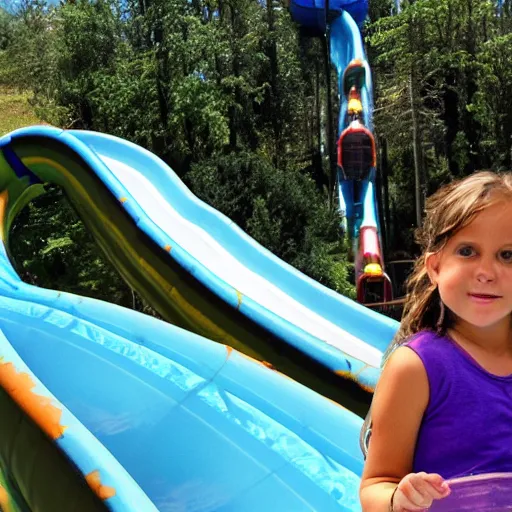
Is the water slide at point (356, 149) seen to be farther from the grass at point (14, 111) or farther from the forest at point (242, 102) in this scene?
the grass at point (14, 111)

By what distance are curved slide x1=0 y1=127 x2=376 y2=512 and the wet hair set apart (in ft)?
3.97

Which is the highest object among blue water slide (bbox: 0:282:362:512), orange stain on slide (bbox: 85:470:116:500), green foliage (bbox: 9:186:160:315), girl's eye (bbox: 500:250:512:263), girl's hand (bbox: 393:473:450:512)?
girl's eye (bbox: 500:250:512:263)

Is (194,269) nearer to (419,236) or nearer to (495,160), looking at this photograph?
(419,236)

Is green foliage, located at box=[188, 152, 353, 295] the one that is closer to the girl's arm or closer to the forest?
the forest

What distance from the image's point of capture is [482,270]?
3.30ft

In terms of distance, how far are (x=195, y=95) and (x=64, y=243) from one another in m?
4.89

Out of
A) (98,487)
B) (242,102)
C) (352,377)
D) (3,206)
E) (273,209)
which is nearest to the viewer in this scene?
(98,487)

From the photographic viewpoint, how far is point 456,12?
536 inches

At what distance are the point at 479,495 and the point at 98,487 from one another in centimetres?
142

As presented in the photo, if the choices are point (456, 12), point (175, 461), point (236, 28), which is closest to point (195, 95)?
point (236, 28)

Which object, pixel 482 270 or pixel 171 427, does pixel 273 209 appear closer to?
pixel 171 427

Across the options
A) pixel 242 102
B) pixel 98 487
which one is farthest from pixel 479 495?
pixel 242 102

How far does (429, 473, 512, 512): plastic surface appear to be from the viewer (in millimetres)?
891

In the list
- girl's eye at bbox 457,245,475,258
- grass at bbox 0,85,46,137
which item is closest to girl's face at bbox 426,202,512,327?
girl's eye at bbox 457,245,475,258
